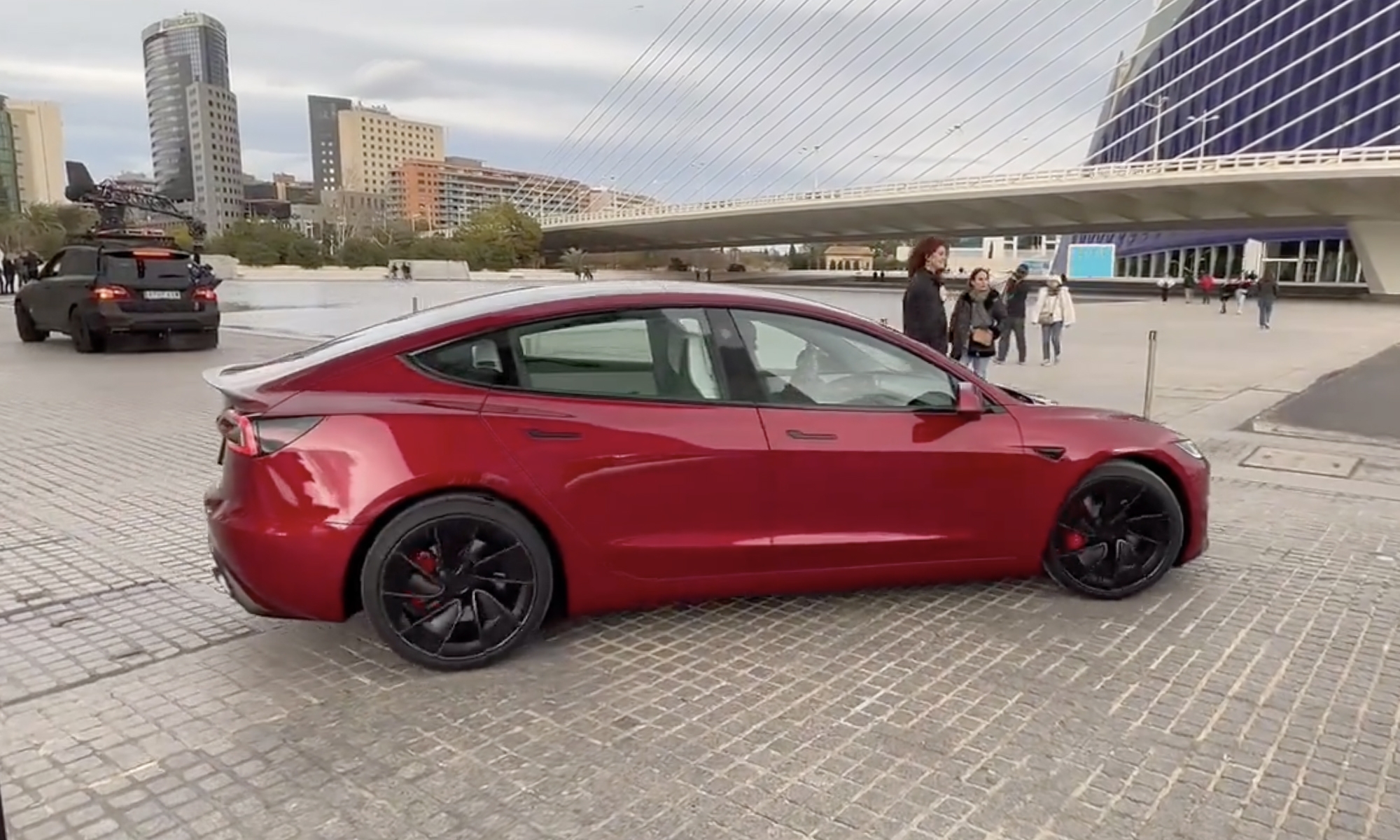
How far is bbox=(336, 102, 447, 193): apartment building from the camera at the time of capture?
134125 millimetres

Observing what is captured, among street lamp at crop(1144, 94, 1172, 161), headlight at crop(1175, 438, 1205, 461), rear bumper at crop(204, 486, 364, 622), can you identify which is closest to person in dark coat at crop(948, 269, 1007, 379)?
headlight at crop(1175, 438, 1205, 461)

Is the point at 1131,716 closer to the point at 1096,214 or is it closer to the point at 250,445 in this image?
the point at 250,445

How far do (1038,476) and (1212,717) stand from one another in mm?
1226

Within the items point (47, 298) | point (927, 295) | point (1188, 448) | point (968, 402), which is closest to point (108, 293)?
point (47, 298)

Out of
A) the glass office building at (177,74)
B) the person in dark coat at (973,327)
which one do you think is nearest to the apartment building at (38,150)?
the glass office building at (177,74)

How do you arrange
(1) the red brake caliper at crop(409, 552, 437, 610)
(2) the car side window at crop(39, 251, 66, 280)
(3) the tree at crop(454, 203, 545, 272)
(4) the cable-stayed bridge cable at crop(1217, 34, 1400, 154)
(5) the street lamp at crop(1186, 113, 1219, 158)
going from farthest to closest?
(3) the tree at crop(454, 203, 545, 272) → (5) the street lamp at crop(1186, 113, 1219, 158) → (4) the cable-stayed bridge cable at crop(1217, 34, 1400, 154) → (2) the car side window at crop(39, 251, 66, 280) → (1) the red brake caliper at crop(409, 552, 437, 610)

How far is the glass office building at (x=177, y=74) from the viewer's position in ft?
335

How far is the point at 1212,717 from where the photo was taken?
328 centimetres

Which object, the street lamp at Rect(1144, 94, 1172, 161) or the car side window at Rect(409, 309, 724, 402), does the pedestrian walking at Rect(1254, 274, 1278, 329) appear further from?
the street lamp at Rect(1144, 94, 1172, 161)

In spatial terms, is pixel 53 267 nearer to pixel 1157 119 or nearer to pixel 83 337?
pixel 83 337

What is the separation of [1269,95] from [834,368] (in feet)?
239

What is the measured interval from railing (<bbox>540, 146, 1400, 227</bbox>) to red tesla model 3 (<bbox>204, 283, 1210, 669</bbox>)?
48158mm

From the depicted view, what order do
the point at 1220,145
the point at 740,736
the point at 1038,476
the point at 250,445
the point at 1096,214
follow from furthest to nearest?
the point at 1220,145 < the point at 1096,214 < the point at 1038,476 < the point at 250,445 < the point at 740,736

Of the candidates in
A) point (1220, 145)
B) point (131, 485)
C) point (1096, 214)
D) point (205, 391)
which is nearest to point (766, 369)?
point (131, 485)
